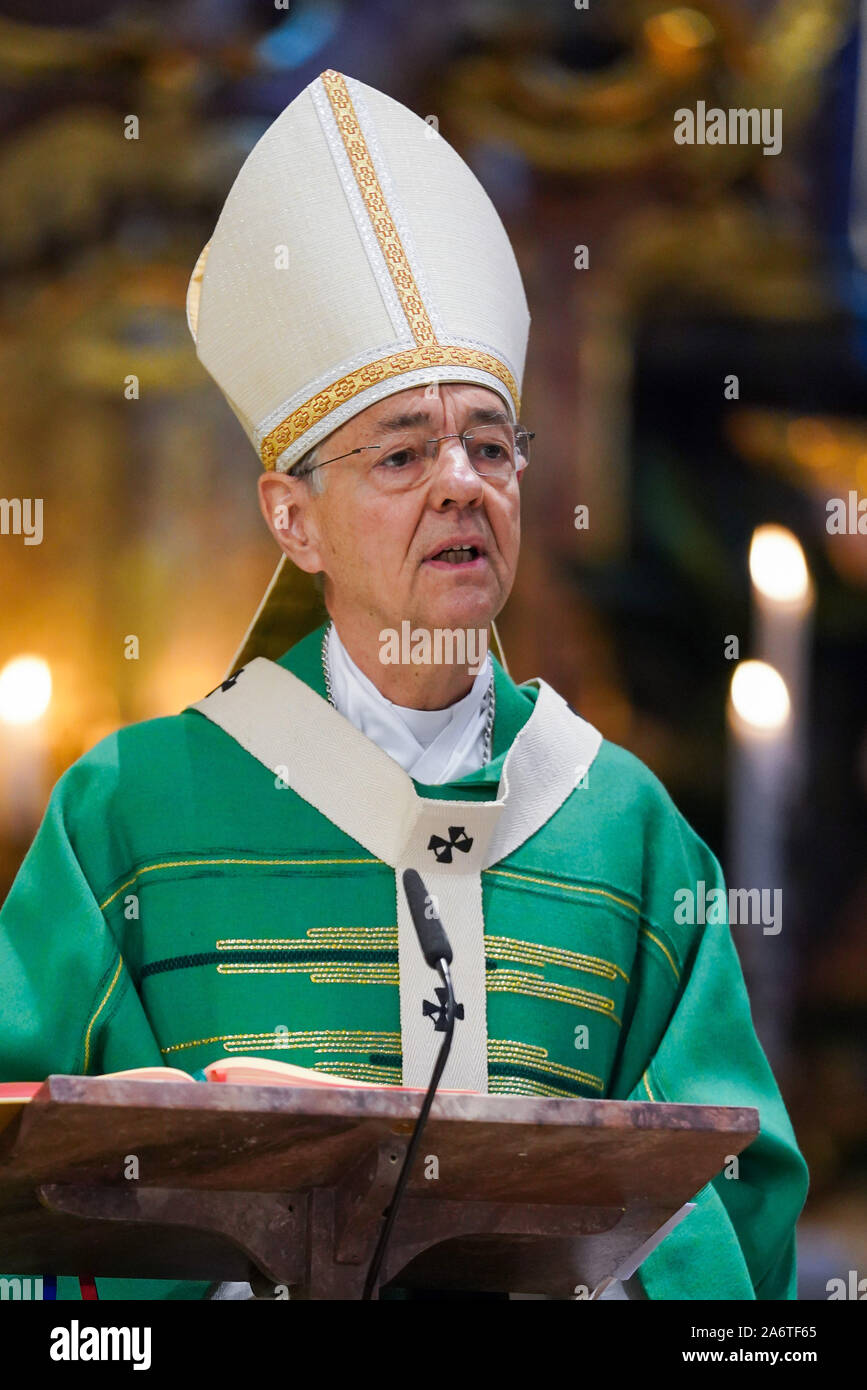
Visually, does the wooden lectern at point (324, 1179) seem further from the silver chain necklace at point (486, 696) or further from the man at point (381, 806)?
the silver chain necklace at point (486, 696)

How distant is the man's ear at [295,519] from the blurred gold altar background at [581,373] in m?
3.23

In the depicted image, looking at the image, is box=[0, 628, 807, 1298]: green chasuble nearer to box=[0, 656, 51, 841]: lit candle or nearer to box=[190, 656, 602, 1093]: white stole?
box=[190, 656, 602, 1093]: white stole

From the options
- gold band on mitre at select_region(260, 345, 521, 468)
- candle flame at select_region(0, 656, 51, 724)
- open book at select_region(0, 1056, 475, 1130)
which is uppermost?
candle flame at select_region(0, 656, 51, 724)

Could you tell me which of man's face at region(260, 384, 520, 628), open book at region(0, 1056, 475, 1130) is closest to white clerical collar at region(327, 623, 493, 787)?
man's face at region(260, 384, 520, 628)

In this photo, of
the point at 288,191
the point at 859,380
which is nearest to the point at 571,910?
the point at 288,191

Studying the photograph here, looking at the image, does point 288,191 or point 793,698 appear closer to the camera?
point 288,191

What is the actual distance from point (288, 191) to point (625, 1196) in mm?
2237

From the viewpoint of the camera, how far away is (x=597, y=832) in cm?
459

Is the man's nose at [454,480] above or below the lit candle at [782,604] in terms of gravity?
below

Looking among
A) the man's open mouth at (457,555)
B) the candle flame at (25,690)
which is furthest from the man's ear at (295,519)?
the candle flame at (25,690)

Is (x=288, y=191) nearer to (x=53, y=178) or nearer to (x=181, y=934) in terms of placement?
(x=181, y=934)

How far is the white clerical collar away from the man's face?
0.39ft

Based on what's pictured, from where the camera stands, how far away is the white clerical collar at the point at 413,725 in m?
4.59

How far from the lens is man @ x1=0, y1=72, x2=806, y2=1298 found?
165 inches
